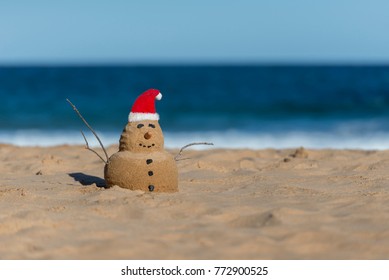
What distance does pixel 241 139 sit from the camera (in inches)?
539

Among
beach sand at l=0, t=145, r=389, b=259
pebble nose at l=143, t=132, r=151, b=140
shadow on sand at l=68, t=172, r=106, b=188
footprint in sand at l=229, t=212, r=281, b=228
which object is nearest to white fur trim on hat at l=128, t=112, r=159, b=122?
pebble nose at l=143, t=132, r=151, b=140

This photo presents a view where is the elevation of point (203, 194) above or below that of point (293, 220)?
above

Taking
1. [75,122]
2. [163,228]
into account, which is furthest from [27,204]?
[75,122]

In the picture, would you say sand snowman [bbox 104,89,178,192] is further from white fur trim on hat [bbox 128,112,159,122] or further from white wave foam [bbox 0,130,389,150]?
white wave foam [bbox 0,130,389,150]

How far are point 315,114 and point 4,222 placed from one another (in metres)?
16.7

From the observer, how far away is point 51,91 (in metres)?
27.7

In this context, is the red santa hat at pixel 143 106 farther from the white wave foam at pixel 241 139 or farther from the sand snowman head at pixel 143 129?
the white wave foam at pixel 241 139

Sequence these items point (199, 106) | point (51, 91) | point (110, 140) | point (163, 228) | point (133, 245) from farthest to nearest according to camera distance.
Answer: point (51, 91) < point (199, 106) < point (110, 140) < point (163, 228) < point (133, 245)

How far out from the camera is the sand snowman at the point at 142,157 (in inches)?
200

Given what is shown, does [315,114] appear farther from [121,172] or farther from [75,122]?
[121,172]

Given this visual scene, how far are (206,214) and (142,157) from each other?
830 millimetres

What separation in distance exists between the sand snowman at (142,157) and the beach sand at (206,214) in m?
0.12
